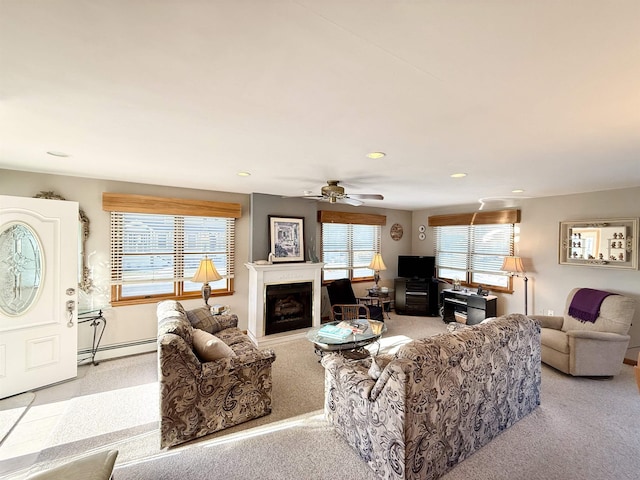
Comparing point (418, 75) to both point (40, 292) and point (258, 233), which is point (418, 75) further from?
point (40, 292)

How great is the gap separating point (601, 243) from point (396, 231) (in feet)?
11.8

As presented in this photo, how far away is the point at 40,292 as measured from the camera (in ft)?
10.2

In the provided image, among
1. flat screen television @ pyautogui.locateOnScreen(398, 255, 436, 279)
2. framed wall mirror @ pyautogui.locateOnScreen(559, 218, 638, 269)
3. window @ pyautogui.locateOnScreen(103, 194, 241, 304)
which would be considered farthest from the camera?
flat screen television @ pyautogui.locateOnScreen(398, 255, 436, 279)

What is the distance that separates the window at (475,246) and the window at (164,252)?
4.65m

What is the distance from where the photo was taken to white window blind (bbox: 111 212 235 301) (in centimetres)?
390

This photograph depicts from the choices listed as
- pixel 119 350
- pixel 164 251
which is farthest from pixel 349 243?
pixel 119 350

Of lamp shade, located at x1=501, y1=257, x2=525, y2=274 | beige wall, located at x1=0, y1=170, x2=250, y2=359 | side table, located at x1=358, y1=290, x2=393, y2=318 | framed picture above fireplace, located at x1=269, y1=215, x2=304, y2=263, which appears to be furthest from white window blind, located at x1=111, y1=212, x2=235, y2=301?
lamp shade, located at x1=501, y1=257, x2=525, y2=274

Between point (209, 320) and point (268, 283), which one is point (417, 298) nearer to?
point (268, 283)

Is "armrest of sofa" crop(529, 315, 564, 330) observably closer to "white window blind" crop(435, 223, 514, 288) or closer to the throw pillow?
"white window blind" crop(435, 223, 514, 288)

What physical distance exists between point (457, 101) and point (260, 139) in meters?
1.35

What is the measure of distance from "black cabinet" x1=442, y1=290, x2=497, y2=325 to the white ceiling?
3.03m

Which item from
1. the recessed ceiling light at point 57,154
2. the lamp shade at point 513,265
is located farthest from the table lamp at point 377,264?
the recessed ceiling light at point 57,154

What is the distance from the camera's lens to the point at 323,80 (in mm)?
1325

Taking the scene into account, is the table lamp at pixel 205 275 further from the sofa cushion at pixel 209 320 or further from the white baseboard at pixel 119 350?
the white baseboard at pixel 119 350
